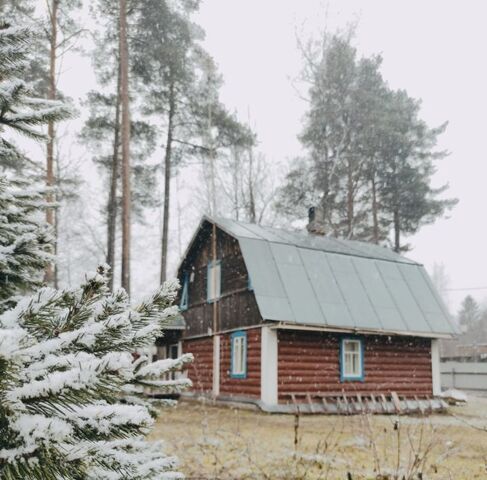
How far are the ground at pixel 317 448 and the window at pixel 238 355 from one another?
4.93ft

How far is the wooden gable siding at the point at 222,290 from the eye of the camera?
17.1m

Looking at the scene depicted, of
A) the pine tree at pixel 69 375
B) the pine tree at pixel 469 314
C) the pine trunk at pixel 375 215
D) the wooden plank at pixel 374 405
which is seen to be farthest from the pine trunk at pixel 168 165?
the pine tree at pixel 469 314

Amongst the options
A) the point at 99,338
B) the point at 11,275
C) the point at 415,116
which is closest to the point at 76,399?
the point at 99,338

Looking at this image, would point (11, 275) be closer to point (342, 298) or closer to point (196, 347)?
point (342, 298)

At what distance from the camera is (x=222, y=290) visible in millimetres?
18766

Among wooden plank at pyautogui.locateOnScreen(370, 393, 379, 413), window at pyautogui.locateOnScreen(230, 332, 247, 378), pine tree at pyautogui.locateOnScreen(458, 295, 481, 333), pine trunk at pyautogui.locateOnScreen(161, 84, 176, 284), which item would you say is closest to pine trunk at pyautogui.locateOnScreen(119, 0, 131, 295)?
window at pyautogui.locateOnScreen(230, 332, 247, 378)

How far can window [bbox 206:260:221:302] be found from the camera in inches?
740

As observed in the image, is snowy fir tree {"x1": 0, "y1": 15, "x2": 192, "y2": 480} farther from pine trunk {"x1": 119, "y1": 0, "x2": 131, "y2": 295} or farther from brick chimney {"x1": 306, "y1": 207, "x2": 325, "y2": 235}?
brick chimney {"x1": 306, "y1": 207, "x2": 325, "y2": 235}

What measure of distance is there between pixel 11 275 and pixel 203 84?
2358cm

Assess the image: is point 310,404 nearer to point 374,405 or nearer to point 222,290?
point 374,405

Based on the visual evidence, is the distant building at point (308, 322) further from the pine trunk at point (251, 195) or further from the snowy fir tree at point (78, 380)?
the snowy fir tree at point (78, 380)

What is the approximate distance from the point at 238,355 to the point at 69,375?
55.1 ft

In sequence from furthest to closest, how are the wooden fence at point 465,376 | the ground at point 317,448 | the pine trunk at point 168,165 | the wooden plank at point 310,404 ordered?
1. the wooden fence at point 465,376
2. the pine trunk at point 168,165
3. the wooden plank at point 310,404
4. the ground at point 317,448

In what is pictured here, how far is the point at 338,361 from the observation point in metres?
16.8
